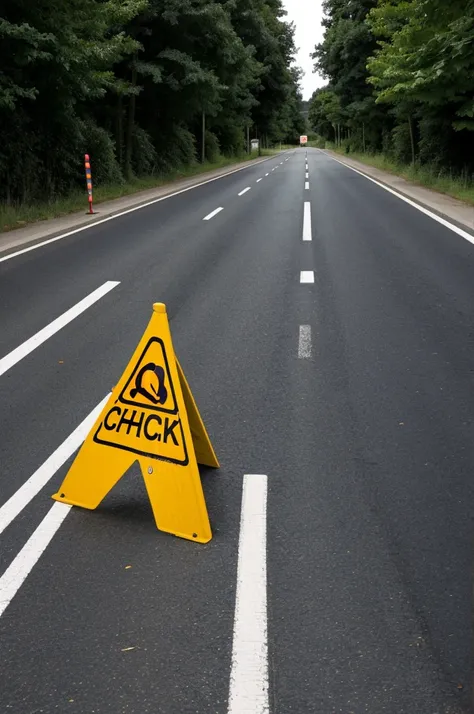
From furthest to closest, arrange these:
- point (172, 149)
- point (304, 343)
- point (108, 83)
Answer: point (172, 149) → point (108, 83) → point (304, 343)

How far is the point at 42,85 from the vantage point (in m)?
18.3

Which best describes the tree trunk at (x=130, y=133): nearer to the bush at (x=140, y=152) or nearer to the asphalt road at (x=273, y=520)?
the bush at (x=140, y=152)

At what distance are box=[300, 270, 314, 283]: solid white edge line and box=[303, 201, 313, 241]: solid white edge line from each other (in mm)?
3411

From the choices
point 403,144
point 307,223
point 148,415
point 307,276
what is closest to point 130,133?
point 403,144

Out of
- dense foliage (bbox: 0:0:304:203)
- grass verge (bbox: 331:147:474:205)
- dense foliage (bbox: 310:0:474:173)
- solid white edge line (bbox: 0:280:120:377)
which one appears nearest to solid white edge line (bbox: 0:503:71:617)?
solid white edge line (bbox: 0:280:120:377)

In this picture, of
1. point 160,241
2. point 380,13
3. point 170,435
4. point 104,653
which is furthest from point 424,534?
point 380,13

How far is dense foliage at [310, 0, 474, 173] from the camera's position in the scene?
17.6 m

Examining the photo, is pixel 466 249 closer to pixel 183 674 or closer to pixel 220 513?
pixel 220 513

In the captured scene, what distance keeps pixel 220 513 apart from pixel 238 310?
473 cm

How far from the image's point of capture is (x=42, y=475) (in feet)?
14.6

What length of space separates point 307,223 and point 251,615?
45.9 feet

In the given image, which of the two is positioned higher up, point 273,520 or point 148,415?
point 148,415

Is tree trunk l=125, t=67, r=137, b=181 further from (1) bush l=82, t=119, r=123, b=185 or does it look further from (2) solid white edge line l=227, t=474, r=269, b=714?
(2) solid white edge line l=227, t=474, r=269, b=714

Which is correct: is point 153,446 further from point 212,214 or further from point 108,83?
point 108,83
